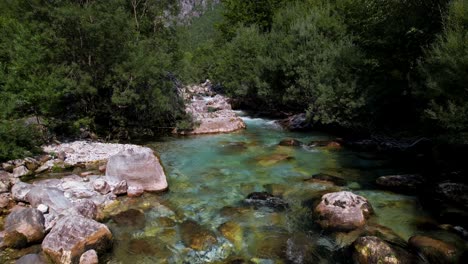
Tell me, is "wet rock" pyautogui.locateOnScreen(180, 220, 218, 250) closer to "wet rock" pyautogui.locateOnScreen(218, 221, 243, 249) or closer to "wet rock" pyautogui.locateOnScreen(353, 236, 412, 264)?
"wet rock" pyautogui.locateOnScreen(218, 221, 243, 249)

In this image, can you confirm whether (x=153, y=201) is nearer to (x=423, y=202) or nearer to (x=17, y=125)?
(x=17, y=125)

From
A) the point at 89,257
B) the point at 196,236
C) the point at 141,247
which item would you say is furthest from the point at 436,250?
the point at 89,257

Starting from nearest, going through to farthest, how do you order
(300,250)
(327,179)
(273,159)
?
(300,250) < (327,179) < (273,159)

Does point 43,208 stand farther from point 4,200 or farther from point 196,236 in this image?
point 196,236

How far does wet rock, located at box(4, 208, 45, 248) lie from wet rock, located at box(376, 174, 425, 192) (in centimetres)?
1016

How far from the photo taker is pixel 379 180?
11883 mm

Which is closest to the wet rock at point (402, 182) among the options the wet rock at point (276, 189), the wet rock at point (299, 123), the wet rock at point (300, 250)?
the wet rock at point (276, 189)

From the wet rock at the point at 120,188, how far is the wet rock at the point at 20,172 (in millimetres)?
3619

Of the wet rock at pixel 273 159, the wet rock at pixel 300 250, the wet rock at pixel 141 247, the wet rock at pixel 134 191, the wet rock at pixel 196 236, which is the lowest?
the wet rock at pixel 273 159

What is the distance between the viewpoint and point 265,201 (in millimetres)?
10516

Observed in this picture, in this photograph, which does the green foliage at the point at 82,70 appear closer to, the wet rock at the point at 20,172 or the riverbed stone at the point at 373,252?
the wet rock at the point at 20,172

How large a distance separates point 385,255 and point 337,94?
1252 cm

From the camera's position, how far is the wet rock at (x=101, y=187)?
10.6 m

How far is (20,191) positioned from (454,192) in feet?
41.5
